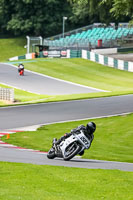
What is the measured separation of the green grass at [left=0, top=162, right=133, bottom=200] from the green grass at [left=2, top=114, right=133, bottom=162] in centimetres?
437

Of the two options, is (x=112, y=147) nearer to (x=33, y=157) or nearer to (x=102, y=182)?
(x=33, y=157)

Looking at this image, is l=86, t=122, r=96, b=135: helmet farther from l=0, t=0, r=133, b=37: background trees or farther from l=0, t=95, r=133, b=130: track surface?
l=0, t=0, r=133, b=37: background trees

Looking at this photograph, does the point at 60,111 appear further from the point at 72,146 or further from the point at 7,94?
the point at 72,146

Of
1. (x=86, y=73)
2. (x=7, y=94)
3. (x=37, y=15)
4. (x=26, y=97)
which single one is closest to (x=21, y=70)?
(x=86, y=73)

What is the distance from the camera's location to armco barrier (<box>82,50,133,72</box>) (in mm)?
57375

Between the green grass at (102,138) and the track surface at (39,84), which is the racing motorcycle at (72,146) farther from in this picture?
the track surface at (39,84)

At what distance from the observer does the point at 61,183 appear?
11.3 meters

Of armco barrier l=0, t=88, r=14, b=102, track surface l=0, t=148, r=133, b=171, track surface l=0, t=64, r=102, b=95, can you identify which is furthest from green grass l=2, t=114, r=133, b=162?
track surface l=0, t=64, r=102, b=95

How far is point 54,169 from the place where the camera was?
13.3m

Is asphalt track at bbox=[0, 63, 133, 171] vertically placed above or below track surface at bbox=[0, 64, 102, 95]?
above

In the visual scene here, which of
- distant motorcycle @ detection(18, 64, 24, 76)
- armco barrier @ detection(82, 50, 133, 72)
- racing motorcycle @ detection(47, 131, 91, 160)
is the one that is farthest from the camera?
armco barrier @ detection(82, 50, 133, 72)

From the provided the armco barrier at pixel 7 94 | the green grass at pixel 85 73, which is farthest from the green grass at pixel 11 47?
the armco barrier at pixel 7 94

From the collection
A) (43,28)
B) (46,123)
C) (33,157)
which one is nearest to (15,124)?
(46,123)

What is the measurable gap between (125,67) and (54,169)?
44.9 metres
